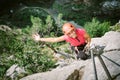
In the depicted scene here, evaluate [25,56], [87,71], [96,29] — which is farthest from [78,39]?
[96,29]

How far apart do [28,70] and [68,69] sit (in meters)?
2.14

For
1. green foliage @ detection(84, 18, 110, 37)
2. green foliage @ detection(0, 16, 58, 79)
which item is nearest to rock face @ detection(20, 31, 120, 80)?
green foliage @ detection(0, 16, 58, 79)

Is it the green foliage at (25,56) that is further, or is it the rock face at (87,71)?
the green foliage at (25,56)

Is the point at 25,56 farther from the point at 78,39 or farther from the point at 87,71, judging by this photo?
the point at 87,71

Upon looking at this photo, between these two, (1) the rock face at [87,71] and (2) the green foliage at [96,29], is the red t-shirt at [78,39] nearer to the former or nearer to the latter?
(1) the rock face at [87,71]

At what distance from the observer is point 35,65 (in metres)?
8.43

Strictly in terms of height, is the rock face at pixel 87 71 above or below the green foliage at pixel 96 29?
below

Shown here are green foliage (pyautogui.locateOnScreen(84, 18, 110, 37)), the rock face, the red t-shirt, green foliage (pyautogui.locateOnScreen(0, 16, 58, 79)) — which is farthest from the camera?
green foliage (pyautogui.locateOnScreen(84, 18, 110, 37))

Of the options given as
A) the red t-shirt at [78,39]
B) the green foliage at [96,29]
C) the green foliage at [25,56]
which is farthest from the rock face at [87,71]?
the green foliage at [96,29]

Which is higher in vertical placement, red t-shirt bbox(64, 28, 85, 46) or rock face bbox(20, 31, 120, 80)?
red t-shirt bbox(64, 28, 85, 46)

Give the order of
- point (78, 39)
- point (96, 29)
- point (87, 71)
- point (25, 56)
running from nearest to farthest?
point (87, 71), point (78, 39), point (25, 56), point (96, 29)

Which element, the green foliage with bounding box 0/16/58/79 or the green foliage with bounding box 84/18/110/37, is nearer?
the green foliage with bounding box 0/16/58/79

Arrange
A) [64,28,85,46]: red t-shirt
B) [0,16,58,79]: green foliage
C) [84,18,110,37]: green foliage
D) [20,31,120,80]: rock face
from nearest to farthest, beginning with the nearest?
[20,31,120,80]: rock face → [64,28,85,46]: red t-shirt → [0,16,58,79]: green foliage → [84,18,110,37]: green foliage

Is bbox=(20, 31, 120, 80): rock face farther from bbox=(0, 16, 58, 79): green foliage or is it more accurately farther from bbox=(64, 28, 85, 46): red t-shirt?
bbox=(0, 16, 58, 79): green foliage
